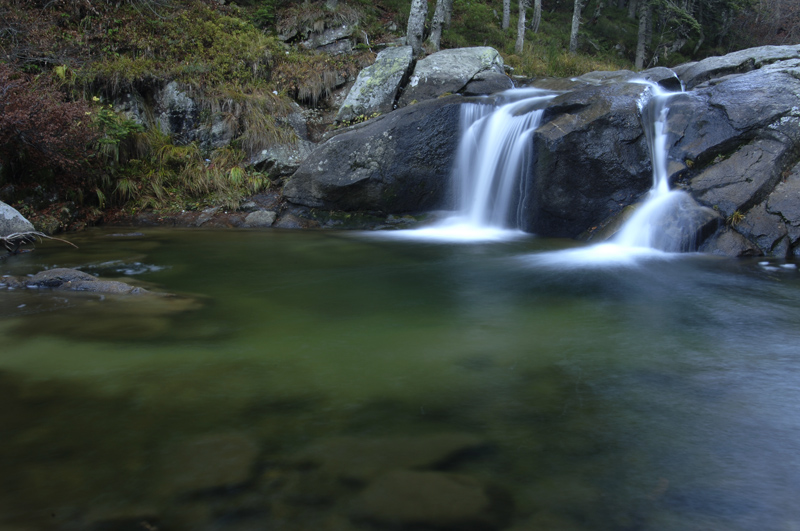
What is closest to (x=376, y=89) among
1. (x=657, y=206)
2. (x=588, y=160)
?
(x=588, y=160)

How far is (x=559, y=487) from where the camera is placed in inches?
95.3

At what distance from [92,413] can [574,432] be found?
2.73 m

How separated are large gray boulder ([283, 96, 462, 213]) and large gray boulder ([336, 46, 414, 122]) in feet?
5.54

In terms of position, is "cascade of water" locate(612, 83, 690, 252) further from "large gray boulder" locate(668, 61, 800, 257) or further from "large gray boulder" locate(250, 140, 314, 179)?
"large gray boulder" locate(250, 140, 314, 179)

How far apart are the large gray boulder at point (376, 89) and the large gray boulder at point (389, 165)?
1.69 meters

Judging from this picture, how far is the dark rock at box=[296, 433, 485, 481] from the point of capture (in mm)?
2543

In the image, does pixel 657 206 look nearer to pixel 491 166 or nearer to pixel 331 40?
pixel 491 166

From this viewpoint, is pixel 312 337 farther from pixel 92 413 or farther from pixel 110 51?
pixel 110 51

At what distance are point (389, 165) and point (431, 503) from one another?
8.39 metres

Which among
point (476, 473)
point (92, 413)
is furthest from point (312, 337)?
point (476, 473)

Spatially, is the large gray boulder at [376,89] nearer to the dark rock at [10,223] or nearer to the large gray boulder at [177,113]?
the large gray boulder at [177,113]

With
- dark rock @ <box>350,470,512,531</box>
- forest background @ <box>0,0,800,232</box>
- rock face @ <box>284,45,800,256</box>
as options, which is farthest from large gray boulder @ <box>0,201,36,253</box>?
dark rock @ <box>350,470,512,531</box>

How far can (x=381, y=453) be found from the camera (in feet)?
8.77

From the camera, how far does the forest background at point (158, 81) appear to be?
30.6 feet
